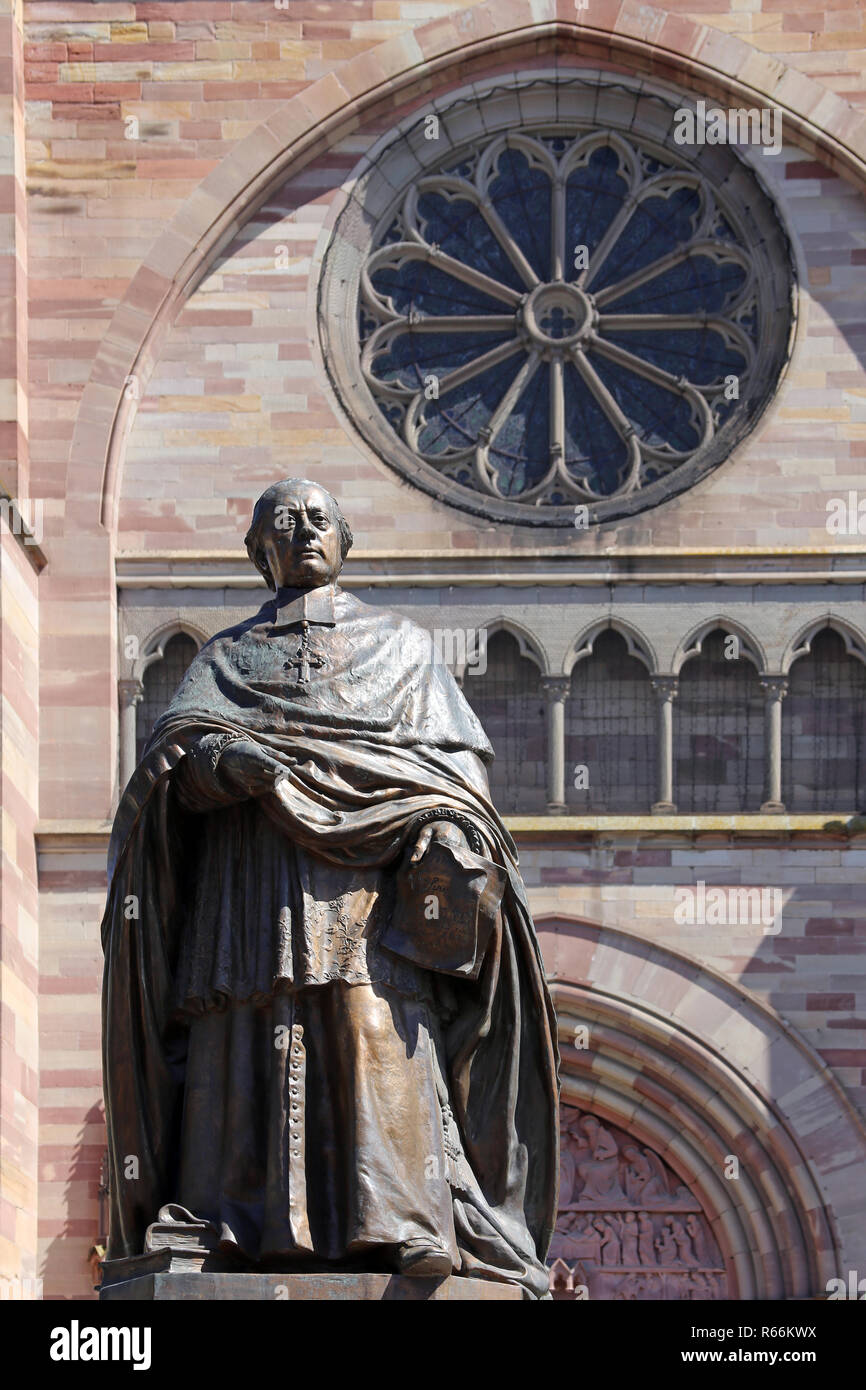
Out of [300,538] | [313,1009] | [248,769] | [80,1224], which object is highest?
[80,1224]

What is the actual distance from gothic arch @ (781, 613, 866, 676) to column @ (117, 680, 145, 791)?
13.8ft

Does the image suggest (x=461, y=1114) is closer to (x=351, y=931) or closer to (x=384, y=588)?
(x=351, y=931)

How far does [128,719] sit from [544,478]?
10.6 ft

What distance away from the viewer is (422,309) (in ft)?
73.0

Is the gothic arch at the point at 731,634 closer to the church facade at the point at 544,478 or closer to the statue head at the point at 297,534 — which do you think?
the church facade at the point at 544,478

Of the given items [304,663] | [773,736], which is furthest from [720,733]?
[304,663]

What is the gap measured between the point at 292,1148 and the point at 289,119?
15681mm

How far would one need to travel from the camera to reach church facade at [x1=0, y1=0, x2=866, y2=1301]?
20.4 meters

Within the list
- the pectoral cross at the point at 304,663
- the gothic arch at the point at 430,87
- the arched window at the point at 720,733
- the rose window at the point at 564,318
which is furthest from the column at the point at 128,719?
the pectoral cross at the point at 304,663

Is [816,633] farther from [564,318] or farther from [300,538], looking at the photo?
[300,538]

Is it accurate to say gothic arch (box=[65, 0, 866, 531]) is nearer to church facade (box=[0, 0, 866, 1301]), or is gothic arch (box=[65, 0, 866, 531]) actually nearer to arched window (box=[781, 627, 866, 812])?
church facade (box=[0, 0, 866, 1301])

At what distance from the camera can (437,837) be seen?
6957mm

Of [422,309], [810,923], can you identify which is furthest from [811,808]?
[422,309]
